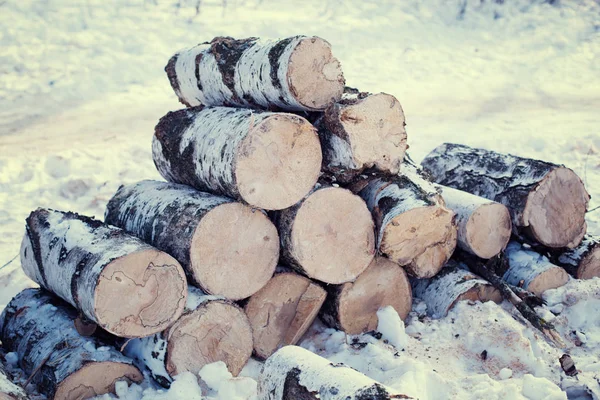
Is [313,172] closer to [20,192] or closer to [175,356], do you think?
[175,356]

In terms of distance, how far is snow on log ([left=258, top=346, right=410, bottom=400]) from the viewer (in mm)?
2760

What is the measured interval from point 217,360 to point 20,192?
3911mm

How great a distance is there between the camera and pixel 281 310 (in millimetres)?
4238

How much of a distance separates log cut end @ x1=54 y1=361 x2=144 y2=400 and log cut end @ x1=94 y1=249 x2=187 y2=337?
24 centimetres

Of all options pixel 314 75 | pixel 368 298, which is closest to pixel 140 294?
pixel 368 298

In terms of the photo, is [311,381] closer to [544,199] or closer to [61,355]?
[61,355]

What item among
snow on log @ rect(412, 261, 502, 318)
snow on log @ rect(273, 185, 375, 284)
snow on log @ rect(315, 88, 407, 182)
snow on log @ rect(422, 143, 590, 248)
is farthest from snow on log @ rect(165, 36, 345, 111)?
snow on log @ rect(422, 143, 590, 248)

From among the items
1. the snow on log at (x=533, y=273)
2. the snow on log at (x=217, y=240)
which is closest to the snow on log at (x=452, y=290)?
the snow on log at (x=533, y=273)

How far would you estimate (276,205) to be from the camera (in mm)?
3936

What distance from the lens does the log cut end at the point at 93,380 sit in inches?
138

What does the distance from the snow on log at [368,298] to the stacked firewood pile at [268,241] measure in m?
0.01

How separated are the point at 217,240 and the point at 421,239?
1.39 m

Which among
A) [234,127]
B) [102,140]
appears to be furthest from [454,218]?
[102,140]

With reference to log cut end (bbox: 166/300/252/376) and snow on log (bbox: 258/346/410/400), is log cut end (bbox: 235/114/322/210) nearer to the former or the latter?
log cut end (bbox: 166/300/252/376)
